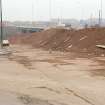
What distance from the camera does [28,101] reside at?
→ 45.4 ft

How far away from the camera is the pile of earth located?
4251 centimetres

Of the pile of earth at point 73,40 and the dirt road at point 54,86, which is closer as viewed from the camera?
the dirt road at point 54,86

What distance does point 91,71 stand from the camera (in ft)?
79.2

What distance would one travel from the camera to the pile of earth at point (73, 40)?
139 feet

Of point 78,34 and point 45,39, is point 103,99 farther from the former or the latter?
point 45,39

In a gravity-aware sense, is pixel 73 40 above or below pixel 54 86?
below

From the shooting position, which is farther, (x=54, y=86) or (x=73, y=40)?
(x=73, y=40)

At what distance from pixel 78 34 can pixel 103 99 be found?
114 feet

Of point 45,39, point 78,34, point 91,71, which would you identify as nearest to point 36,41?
point 45,39

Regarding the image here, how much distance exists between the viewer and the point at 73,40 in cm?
4750

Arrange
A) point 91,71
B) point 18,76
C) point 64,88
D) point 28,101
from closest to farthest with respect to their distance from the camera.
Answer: point 28,101 → point 64,88 → point 18,76 → point 91,71

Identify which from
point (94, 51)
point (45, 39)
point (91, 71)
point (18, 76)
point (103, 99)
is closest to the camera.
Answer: point (103, 99)

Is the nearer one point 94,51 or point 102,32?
point 94,51

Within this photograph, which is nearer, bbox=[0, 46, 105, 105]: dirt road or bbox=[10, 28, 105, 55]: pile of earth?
bbox=[0, 46, 105, 105]: dirt road
